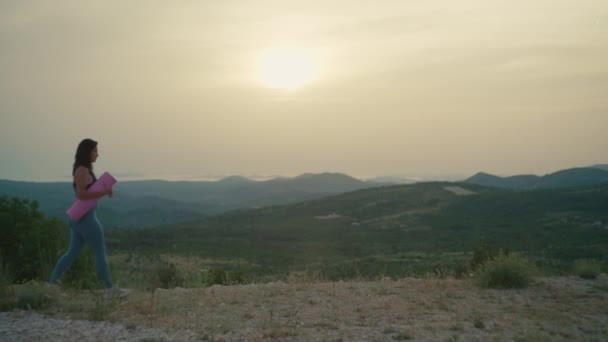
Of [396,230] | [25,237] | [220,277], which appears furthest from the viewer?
[396,230]

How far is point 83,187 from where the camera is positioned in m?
8.27

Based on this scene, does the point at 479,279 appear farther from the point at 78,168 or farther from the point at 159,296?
the point at 78,168

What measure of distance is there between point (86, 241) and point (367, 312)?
14.2 feet

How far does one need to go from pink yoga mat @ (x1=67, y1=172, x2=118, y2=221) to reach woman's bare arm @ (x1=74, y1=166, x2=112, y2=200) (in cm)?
6

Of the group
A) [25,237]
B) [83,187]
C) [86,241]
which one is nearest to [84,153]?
[83,187]

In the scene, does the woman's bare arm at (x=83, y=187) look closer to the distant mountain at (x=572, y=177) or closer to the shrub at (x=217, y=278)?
the shrub at (x=217, y=278)

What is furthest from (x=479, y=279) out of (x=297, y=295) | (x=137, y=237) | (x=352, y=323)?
(x=137, y=237)

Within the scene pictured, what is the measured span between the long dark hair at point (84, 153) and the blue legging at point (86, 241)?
70 cm

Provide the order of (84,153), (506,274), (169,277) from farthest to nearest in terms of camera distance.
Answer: (169,277) < (506,274) < (84,153)

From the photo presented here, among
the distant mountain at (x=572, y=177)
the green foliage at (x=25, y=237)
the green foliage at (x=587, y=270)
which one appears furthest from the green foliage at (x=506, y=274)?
the distant mountain at (x=572, y=177)

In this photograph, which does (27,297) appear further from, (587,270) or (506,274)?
(587,270)

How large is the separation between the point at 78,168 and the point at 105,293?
79.8 inches

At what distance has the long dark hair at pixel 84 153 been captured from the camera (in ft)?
27.5

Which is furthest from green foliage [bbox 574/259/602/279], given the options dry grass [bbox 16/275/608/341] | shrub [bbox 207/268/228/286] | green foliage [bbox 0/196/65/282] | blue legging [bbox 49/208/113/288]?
green foliage [bbox 0/196/65/282]
